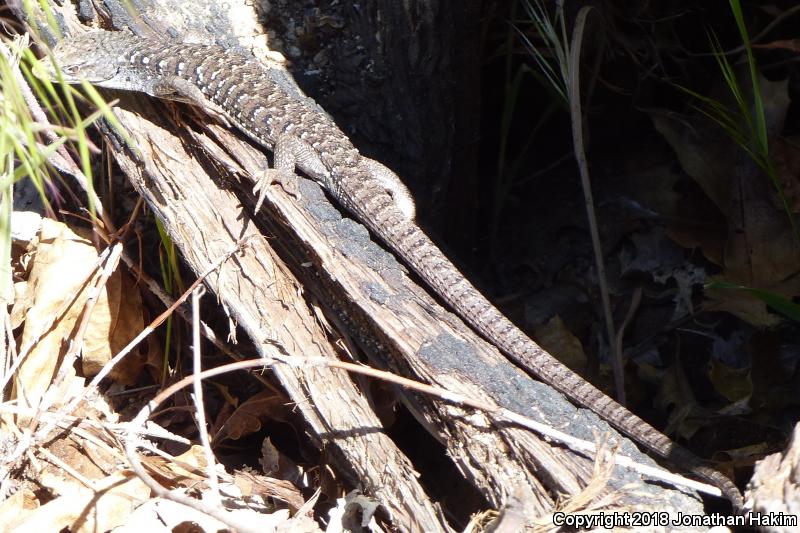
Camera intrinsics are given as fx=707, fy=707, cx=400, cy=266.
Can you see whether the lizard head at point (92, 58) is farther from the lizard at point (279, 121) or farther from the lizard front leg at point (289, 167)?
the lizard front leg at point (289, 167)

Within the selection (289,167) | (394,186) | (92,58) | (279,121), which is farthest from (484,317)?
(92,58)

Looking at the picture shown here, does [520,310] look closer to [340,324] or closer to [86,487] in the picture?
[340,324]

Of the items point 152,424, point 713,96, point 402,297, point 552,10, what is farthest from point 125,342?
point 713,96

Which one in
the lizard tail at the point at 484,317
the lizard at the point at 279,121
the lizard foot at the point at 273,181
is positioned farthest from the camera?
the lizard at the point at 279,121

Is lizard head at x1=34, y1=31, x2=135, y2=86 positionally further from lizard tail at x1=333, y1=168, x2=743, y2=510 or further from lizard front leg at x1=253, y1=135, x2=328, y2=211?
lizard tail at x1=333, y1=168, x2=743, y2=510

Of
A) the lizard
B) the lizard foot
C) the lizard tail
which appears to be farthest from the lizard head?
the lizard tail

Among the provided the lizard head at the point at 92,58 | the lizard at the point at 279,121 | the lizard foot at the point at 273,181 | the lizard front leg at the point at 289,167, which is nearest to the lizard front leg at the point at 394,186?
the lizard at the point at 279,121

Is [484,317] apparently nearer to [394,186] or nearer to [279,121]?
[394,186]
